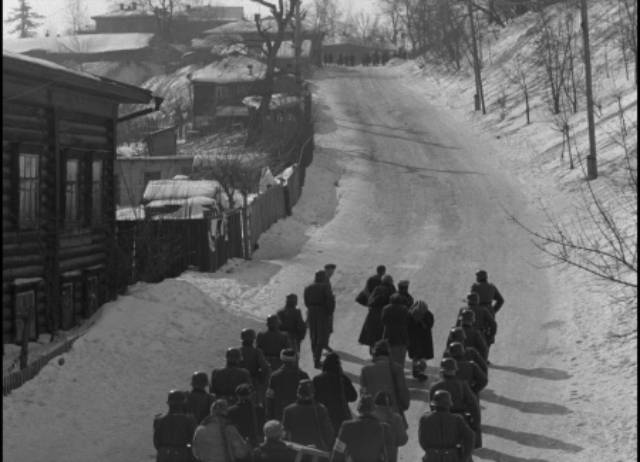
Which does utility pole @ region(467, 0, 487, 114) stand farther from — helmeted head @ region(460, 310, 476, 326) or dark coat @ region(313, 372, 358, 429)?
dark coat @ region(313, 372, 358, 429)

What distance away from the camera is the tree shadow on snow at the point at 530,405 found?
A: 14.9m

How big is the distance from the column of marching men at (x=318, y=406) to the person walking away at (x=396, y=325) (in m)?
0.01

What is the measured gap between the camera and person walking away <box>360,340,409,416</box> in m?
12.4

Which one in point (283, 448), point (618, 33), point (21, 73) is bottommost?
point (283, 448)

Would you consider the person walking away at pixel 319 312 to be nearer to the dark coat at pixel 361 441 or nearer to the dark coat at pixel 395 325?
the dark coat at pixel 395 325

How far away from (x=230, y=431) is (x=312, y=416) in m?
0.91

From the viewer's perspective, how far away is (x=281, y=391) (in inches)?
472

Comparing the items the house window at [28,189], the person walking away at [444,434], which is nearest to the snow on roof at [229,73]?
the house window at [28,189]

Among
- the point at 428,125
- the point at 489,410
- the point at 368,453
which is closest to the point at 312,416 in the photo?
the point at 368,453

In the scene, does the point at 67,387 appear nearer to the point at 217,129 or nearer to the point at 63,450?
the point at 63,450

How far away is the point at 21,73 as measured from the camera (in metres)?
15.9

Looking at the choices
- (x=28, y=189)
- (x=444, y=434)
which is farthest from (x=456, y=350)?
(x=28, y=189)

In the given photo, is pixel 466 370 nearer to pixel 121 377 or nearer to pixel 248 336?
pixel 248 336

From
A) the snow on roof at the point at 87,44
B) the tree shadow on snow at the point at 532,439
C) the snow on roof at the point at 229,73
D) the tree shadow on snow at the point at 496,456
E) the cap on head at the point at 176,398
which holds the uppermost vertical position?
the snow on roof at the point at 87,44
